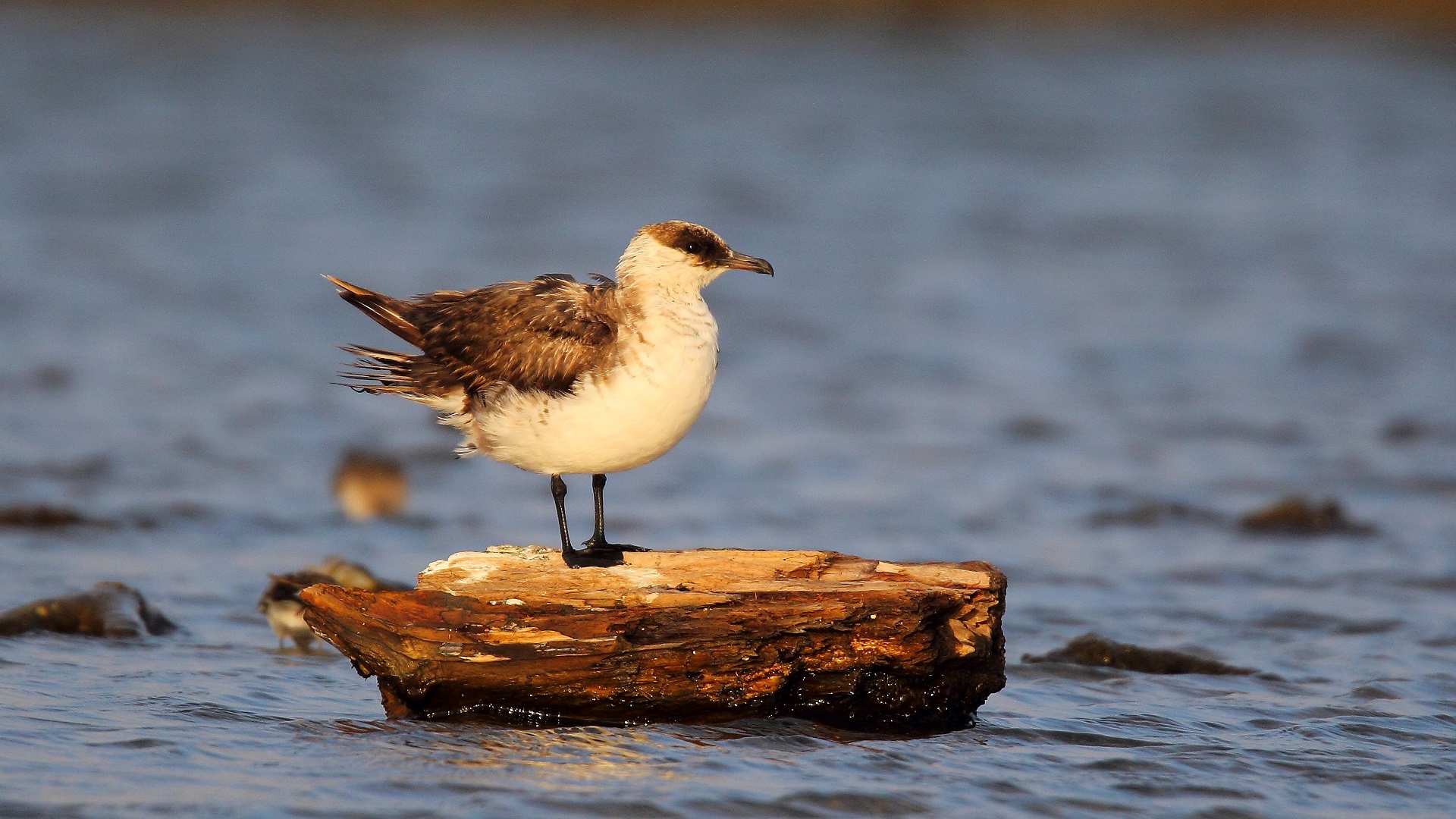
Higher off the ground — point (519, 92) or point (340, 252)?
point (519, 92)

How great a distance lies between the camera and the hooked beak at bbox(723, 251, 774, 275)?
22.0 feet

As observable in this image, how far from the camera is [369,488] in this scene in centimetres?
1087

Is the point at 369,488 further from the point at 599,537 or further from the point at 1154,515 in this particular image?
the point at 1154,515

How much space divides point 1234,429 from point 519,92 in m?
17.7

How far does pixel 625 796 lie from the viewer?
552 centimetres

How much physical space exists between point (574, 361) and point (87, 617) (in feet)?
10.2

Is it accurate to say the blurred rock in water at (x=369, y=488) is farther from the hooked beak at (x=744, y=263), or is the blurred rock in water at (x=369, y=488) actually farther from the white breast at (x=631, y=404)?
the hooked beak at (x=744, y=263)

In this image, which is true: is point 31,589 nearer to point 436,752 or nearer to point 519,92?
point 436,752

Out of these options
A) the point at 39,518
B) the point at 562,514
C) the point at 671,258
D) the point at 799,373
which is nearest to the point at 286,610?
the point at 562,514

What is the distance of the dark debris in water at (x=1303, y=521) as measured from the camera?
10578 millimetres

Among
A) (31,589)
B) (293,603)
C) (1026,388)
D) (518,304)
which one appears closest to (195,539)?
(31,589)

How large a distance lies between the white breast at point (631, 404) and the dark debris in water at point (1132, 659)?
258 cm

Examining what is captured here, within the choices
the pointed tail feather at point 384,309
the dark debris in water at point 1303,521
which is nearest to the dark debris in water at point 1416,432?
the dark debris in water at point 1303,521

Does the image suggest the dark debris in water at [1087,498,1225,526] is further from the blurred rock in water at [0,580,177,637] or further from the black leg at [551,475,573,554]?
the blurred rock in water at [0,580,177,637]
